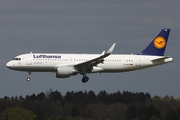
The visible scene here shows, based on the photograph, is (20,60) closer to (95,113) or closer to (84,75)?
(84,75)

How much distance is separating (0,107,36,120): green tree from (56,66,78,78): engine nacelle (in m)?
32.0

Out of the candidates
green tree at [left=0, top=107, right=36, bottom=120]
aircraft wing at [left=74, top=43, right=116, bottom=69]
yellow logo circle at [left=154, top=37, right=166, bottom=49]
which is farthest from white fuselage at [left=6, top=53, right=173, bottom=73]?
green tree at [left=0, top=107, right=36, bottom=120]

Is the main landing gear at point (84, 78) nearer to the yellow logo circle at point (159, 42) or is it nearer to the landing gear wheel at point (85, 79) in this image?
the landing gear wheel at point (85, 79)

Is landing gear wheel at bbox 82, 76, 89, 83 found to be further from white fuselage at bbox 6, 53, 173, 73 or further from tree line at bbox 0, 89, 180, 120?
tree line at bbox 0, 89, 180, 120

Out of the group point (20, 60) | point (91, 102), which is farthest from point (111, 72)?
point (91, 102)

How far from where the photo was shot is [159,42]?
307 feet

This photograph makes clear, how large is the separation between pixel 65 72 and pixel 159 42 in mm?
15229

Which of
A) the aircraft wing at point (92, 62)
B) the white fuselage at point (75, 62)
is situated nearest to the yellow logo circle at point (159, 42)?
the white fuselage at point (75, 62)

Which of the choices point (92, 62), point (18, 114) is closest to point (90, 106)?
point (18, 114)

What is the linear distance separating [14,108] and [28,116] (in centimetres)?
432

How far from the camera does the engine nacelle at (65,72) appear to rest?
8488 cm

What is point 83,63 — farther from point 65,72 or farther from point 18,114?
point 18,114

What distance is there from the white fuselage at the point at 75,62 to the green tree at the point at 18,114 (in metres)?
30.8

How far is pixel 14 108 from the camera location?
120 metres
